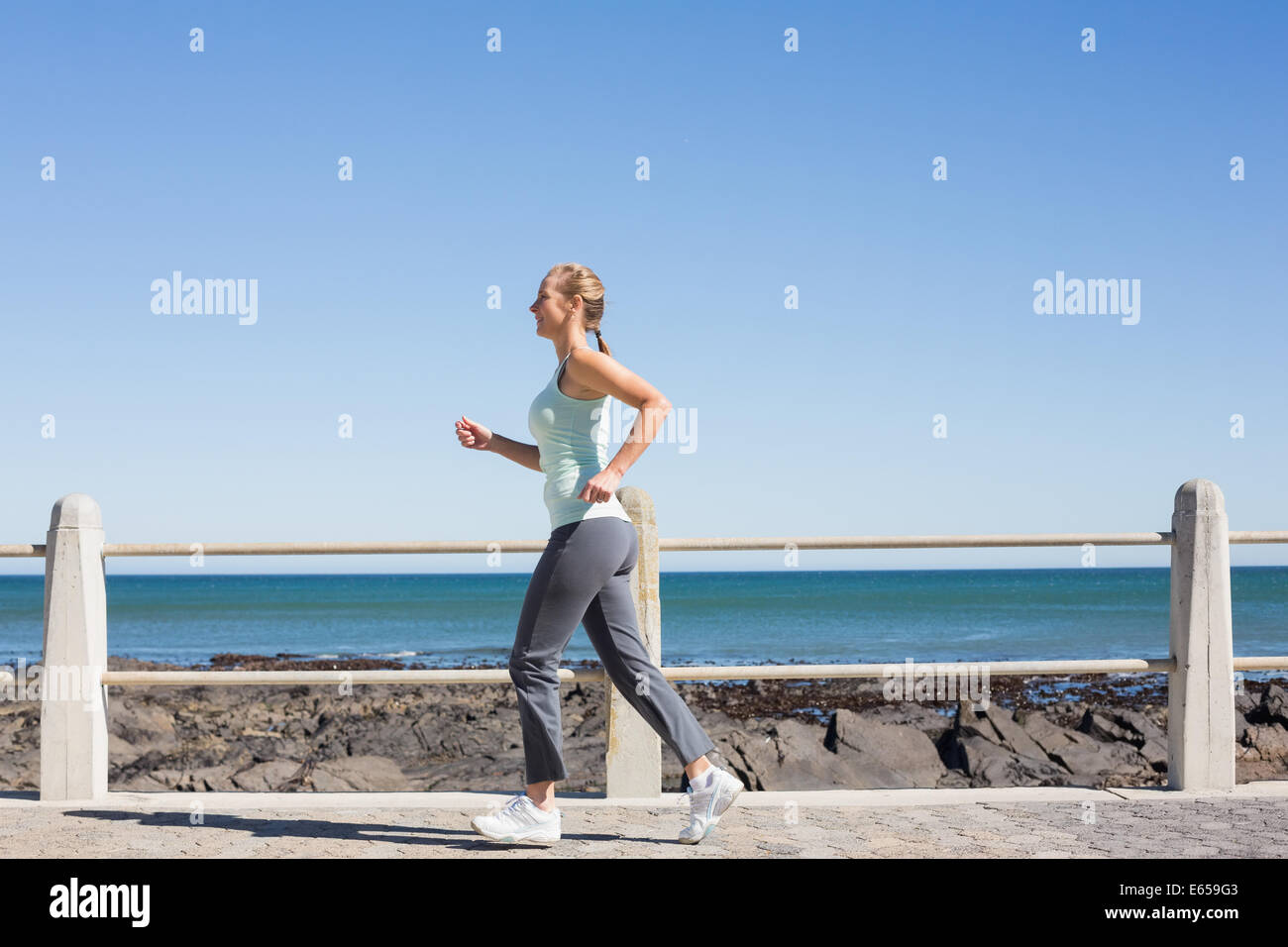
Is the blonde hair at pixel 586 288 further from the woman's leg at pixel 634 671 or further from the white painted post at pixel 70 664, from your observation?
the white painted post at pixel 70 664

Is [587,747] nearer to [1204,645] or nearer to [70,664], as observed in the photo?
[70,664]

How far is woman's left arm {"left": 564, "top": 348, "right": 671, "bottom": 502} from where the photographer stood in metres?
3.50

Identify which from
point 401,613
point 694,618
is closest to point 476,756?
point 694,618

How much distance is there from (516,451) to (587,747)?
7322 millimetres

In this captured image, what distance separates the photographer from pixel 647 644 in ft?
15.6

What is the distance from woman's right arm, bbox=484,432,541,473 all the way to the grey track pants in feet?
1.22

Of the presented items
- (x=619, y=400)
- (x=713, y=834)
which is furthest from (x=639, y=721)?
(x=619, y=400)

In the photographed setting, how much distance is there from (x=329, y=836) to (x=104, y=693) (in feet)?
5.53

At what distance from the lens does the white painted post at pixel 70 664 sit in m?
4.82

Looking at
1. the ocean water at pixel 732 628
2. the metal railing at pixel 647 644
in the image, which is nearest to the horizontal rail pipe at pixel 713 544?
the metal railing at pixel 647 644

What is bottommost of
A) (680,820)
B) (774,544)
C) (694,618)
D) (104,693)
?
(694,618)

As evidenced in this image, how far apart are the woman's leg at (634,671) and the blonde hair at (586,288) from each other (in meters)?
0.69

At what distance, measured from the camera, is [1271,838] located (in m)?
3.93

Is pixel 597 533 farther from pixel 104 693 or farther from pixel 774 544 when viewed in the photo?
pixel 104 693
